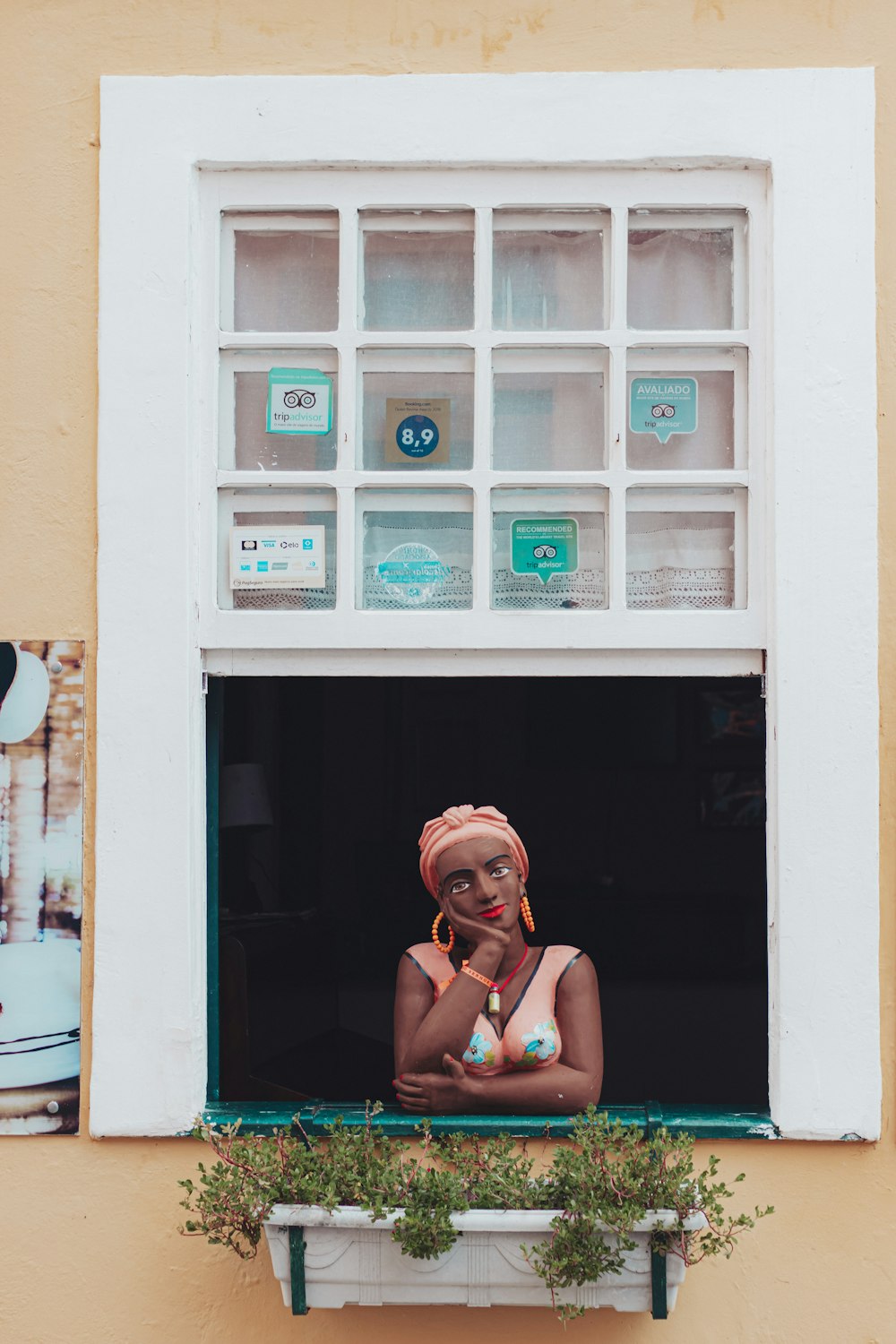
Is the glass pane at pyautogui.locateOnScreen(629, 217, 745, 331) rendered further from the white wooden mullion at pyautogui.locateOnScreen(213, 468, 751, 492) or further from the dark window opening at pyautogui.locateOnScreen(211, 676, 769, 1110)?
the dark window opening at pyautogui.locateOnScreen(211, 676, 769, 1110)

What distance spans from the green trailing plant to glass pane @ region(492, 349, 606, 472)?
1498 millimetres

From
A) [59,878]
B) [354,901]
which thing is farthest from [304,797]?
[59,878]

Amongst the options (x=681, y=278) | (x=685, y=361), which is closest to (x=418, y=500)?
(x=685, y=361)

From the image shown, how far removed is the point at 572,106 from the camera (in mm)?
3027

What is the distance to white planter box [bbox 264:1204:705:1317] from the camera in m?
2.70

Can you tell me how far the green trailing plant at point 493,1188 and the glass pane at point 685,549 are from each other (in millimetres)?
1181

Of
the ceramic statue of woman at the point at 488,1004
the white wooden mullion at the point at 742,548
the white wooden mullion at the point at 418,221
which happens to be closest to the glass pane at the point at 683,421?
the white wooden mullion at the point at 742,548

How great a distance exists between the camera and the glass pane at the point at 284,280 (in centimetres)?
315

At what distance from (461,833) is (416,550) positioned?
0.68 m

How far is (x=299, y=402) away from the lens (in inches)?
123

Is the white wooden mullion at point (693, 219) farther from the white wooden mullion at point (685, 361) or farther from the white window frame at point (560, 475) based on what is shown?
the white wooden mullion at point (685, 361)

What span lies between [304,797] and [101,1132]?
18.5 ft

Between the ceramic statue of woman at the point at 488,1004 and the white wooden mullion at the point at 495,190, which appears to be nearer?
the ceramic statue of woman at the point at 488,1004

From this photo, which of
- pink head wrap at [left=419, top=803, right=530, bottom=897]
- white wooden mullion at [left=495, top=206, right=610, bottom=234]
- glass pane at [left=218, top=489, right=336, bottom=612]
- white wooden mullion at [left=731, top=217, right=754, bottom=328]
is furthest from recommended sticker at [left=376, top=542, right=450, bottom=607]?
white wooden mullion at [left=731, top=217, right=754, bottom=328]
